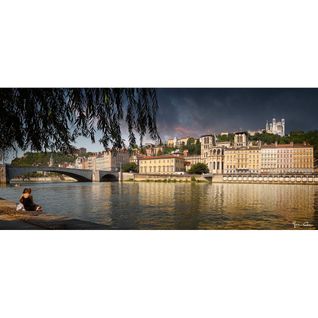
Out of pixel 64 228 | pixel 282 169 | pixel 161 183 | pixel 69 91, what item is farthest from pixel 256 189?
pixel 69 91

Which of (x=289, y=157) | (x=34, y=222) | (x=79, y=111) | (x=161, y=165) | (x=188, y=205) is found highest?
(x=79, y=111)

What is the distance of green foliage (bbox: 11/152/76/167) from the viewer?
15.8ft

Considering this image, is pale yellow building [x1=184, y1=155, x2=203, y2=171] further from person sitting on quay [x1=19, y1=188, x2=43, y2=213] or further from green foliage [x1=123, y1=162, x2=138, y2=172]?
person sitting on quay [x1=19, y1=188, x2=43, y2=213]

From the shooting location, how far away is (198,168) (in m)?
6.16

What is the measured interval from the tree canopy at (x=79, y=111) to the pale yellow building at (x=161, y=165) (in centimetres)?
198

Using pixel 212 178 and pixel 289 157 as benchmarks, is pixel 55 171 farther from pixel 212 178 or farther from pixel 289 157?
pixel 289 157

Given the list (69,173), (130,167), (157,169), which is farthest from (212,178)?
(69,173)

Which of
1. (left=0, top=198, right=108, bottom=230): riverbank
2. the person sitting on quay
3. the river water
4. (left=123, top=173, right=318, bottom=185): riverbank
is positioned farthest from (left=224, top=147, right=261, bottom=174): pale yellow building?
the person sitting on quay

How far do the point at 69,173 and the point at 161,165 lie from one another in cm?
151

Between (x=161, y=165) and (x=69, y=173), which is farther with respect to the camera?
(x=161, y=165)

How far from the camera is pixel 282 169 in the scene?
6.04 m

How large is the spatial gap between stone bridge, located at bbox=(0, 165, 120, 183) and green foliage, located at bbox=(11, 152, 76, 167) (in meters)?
0.14

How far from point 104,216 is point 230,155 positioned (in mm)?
2214

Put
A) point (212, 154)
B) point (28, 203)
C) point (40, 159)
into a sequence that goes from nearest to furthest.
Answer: point (40, 159) < point (28, 203) < point (212, 154)
